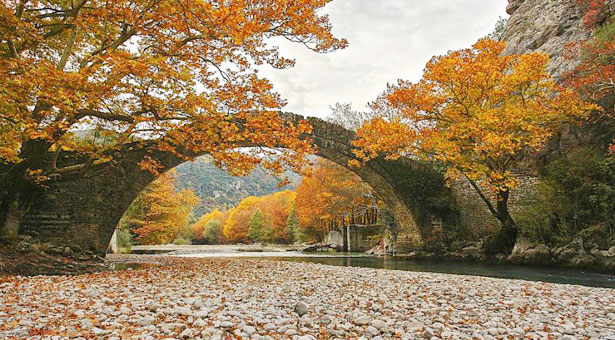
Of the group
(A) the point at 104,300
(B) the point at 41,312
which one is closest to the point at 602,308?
(A) the point at 104,300

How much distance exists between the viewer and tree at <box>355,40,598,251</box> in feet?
35.2

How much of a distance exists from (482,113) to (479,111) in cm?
61

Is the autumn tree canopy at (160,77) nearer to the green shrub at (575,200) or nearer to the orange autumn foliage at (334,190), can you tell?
the green shrub at (575,200)

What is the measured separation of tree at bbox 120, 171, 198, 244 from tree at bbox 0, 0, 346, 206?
13.9 metres

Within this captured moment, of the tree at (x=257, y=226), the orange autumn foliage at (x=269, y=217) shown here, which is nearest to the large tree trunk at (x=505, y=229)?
the orange autumn foliage at (x=269, y=217)

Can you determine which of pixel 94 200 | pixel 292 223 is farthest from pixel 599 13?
pixel 292 223

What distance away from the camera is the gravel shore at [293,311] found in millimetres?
3154

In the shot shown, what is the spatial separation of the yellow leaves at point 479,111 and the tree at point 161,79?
5.50 meters

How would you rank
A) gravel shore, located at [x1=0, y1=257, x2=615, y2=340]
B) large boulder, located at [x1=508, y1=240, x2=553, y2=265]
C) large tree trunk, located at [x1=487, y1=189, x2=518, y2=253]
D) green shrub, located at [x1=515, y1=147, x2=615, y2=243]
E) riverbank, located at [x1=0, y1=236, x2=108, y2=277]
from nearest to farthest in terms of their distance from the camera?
gravel shore, located at [x1=0, y1=257, x2=615, y2=340], riverbank, located at [x1=0, y1=236, x2=108, y2=277], green shrub, located at [x1=515, y1=147, x2=615, y2=243], large boulder, located at [x1=508, y1=240, x2=553, y2=265], large tree trunk, located at [x1=487, y1=189, x2=518, y2=253]

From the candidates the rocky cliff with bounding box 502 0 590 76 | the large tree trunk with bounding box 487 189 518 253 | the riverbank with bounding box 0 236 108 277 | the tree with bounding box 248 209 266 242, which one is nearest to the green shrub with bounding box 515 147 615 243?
the large tree trunk with bounding box 487 189 518 253

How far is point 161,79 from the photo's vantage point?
6.03m

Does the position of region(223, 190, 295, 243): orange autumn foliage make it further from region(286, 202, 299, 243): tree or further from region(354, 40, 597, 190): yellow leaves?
region(354, 40, 597, 190): yellow leaves

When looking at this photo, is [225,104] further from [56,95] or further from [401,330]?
[401,330]

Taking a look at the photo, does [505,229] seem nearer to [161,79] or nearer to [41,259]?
[161,79]
